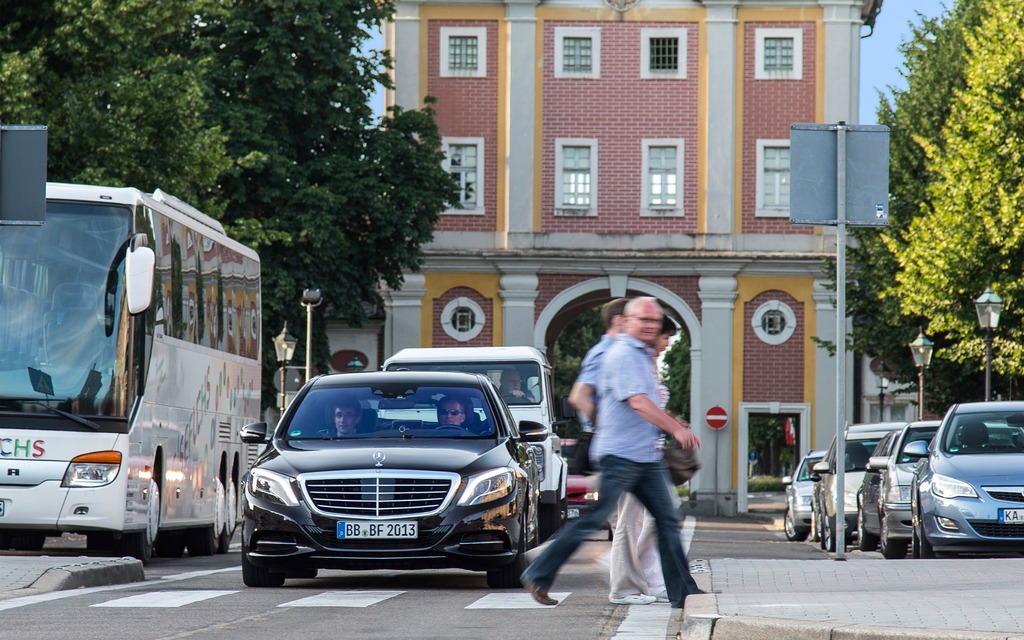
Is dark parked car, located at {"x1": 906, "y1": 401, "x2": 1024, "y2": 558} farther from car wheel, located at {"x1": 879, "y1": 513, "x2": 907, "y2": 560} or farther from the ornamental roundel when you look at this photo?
the ornamental roundel

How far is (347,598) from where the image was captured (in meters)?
12.2

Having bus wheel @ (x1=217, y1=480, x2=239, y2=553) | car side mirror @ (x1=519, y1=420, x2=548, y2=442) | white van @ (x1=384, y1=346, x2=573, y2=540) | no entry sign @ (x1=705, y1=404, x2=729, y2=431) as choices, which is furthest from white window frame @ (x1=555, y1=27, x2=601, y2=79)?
car side mirror @ (x1=519, y1=420, x2=548, y2=442)

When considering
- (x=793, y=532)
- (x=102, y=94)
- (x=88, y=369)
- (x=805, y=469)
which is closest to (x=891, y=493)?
(x=88, y=369)

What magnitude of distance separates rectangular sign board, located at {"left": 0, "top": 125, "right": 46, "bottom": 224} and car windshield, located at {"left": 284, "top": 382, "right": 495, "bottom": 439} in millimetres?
2509

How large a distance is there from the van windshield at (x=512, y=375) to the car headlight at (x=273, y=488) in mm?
10215

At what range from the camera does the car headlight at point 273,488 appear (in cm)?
1293

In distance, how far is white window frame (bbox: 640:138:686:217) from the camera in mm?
51812

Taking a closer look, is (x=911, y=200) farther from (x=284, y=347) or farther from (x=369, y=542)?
(x=369, y=542)

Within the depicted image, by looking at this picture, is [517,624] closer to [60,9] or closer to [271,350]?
[60,9]

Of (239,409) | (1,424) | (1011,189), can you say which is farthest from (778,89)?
(1,424)

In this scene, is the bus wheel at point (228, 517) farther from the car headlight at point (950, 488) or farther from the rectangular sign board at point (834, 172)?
the car headlight at point (950, 488)

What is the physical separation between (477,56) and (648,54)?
15.8 feet

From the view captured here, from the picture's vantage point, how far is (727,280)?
169 ft

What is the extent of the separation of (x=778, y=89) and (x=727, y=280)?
5.48 m
